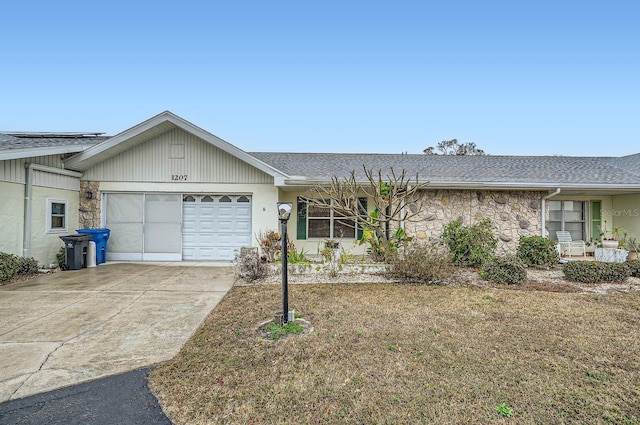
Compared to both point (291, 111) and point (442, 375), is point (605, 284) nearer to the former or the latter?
point (442, 375)

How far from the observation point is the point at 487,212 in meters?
10.6

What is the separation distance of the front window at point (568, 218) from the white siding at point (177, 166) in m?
10.5

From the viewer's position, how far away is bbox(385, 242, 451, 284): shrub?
752cm

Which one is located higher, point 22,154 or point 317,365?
point 22,154

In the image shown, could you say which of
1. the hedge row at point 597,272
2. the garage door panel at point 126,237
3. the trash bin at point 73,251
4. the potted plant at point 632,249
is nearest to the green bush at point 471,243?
the hedge row at point 597,272

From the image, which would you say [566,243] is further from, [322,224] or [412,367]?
[412,367]

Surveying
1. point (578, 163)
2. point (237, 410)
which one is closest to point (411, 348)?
point (237, 410)

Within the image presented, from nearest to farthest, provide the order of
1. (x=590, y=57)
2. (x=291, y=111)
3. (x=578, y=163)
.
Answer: (x=590, y=57) → (x=578, y=163) → (x=291, y=111)

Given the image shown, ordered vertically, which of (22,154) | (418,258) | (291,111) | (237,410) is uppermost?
(291,111)

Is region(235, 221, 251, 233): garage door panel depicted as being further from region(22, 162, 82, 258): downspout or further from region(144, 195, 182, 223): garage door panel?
region(22, 162, 82, 258): downspout

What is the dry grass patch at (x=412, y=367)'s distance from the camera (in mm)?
2711

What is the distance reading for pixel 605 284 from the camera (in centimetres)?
756

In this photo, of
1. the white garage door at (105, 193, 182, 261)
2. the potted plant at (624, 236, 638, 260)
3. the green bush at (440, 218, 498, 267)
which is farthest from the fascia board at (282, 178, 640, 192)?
the white garage door at (105, 193, 182, 261)

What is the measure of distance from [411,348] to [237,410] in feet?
7.27
